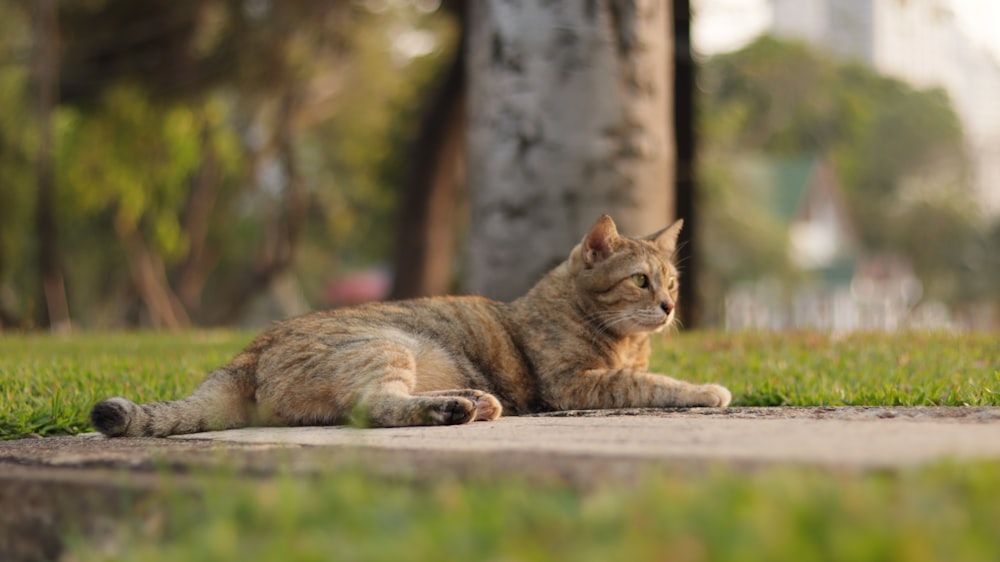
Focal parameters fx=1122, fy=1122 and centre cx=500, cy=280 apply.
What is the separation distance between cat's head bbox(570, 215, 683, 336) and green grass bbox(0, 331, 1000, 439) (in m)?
0.65

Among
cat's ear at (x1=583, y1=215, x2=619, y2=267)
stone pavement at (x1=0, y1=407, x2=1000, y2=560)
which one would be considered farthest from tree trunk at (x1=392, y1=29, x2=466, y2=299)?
stone pavement at (x1=0, y1=407, x2=1000, y2=560)

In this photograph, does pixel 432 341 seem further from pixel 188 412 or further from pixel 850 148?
pixel 850 148

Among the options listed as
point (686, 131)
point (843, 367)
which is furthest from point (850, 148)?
point (843, 367)

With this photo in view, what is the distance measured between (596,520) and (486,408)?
95.4 inches

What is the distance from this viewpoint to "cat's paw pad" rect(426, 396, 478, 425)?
4.71m

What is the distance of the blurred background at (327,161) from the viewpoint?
1537cm

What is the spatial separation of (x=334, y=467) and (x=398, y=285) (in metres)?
13.8

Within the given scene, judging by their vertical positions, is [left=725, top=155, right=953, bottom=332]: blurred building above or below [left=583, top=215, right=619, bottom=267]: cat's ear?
below

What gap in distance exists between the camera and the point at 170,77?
20.6 metres

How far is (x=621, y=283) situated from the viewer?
6.05 m

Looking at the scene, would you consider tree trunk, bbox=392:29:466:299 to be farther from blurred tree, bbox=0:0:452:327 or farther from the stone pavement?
the stone pavement

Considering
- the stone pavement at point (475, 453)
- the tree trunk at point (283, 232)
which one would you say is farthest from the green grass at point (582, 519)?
the tree trunk at point (283, 232)

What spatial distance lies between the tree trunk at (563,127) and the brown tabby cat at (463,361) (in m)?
2.00

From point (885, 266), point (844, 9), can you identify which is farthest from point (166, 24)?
point (885, 266)
